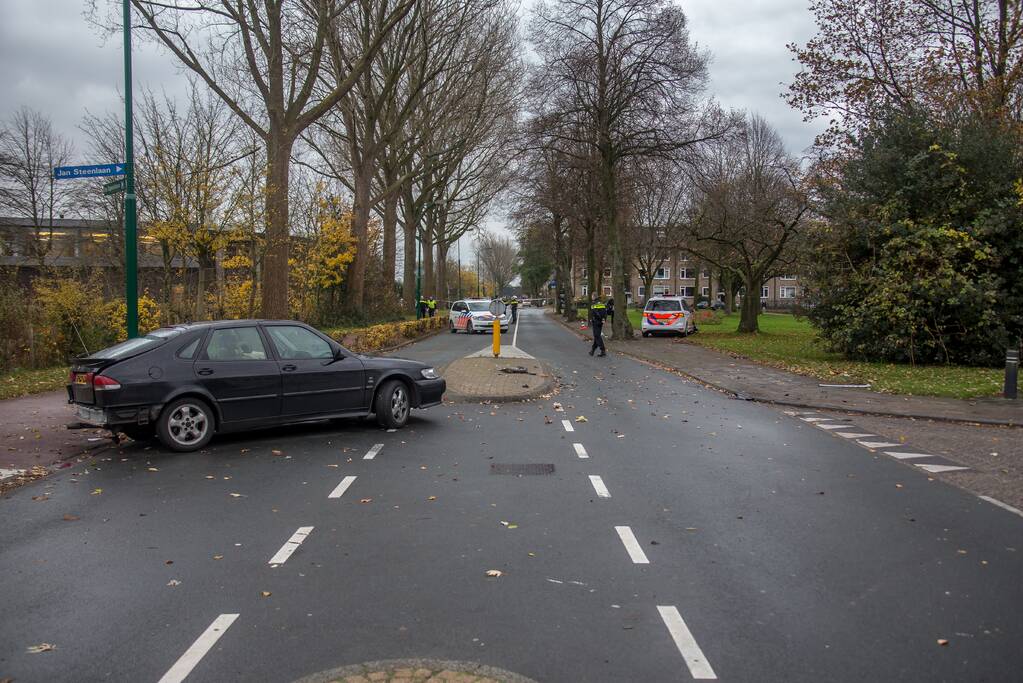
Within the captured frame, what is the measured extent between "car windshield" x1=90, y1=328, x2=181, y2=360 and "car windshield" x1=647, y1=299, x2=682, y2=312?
91.5 feet

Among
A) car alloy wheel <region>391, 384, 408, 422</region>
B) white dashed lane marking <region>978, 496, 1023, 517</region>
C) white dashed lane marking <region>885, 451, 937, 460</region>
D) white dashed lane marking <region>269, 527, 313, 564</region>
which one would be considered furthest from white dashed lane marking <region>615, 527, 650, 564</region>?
car alloy wheel <region>391, 384, 408, 422</region>

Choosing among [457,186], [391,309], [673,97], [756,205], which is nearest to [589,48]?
[673,97]

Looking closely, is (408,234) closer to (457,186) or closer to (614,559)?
(457,186)

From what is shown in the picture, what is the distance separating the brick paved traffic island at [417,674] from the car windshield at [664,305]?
32.3m

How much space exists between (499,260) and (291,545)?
11788 centimetres

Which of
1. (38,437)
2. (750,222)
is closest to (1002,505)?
(38,437)

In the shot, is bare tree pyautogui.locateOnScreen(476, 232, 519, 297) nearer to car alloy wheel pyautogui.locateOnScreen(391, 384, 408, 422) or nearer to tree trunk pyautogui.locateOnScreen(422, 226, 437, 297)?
tree trunk pyautogui.locateOnScreen(422, 226, 437, 297)

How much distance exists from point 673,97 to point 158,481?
2434 centimetres

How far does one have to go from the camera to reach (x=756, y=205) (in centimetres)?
3303

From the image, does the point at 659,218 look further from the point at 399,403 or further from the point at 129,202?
the point at 399,403

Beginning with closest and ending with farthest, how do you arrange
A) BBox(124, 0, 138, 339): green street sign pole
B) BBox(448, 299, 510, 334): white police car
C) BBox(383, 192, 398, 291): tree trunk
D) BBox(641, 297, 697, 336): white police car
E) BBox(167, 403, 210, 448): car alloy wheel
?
BBox(167, 403, 210, 448): car alloy wheel → BBox(124, 0, 138, 339): green street sign pole → BBox(641, 297, 697, 336): white police car → BBox(448, 299, 510, 334): white police car → BBox(383, 192, 398, 291): tree trunk

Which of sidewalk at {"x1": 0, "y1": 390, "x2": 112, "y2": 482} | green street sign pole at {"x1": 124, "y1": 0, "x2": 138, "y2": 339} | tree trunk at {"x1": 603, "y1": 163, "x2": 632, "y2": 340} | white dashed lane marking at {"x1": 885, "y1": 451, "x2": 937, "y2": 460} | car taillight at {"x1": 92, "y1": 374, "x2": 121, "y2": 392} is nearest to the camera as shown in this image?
car taillight at {"x1": 92, "y1": 374, "x2": 121, "y2": 392}

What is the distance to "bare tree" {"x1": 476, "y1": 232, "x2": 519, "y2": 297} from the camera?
118875mm

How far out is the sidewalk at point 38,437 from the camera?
854 centimetres
